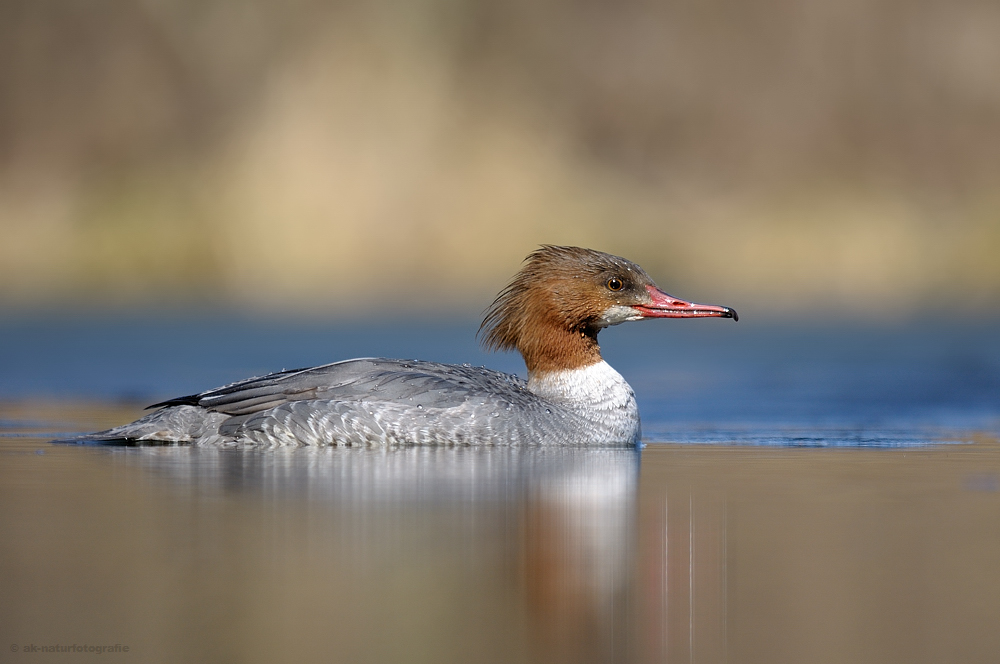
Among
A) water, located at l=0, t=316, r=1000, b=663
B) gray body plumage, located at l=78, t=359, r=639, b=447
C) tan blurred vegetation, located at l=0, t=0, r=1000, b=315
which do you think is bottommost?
water, located at l=0, t=316, r=1000, b=663

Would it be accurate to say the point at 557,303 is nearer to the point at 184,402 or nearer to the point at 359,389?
the point at 359,389

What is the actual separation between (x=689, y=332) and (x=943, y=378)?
9416mm

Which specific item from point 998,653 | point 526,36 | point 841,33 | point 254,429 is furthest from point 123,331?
point 841,33

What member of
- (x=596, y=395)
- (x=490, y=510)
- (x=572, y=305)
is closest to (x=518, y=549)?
(x=490, y=510)

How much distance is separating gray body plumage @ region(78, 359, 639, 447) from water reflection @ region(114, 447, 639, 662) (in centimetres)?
16

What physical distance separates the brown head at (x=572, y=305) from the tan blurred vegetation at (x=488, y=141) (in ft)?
112

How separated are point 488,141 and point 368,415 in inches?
1603

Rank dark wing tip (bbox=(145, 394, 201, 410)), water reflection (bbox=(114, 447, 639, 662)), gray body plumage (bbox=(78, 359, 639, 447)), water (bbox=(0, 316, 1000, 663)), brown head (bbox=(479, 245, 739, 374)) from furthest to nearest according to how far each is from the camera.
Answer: brown head (bbox=(479, 245, 739, 374)) < dark wing tip (bbox=(145, 394, 201, 410)) < gray body plumage (bbox=(78, 359, 639, 447)) < water reflection (bbox=(114, 447, 639, 662)) < water (bbox=(0, 316, 1000, 663))

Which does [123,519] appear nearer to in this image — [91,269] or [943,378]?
[943,378]

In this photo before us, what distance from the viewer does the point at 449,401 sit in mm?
10773

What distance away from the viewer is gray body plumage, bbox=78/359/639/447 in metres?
10.8

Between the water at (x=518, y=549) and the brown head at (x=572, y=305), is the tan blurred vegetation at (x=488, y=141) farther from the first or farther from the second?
the water at (x=518, y=549)

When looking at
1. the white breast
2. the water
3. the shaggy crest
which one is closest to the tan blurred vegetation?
the shaggy crest

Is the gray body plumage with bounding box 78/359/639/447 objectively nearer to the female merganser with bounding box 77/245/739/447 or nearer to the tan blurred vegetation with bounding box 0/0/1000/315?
the female merganser with bounding box 77/245/739/447
